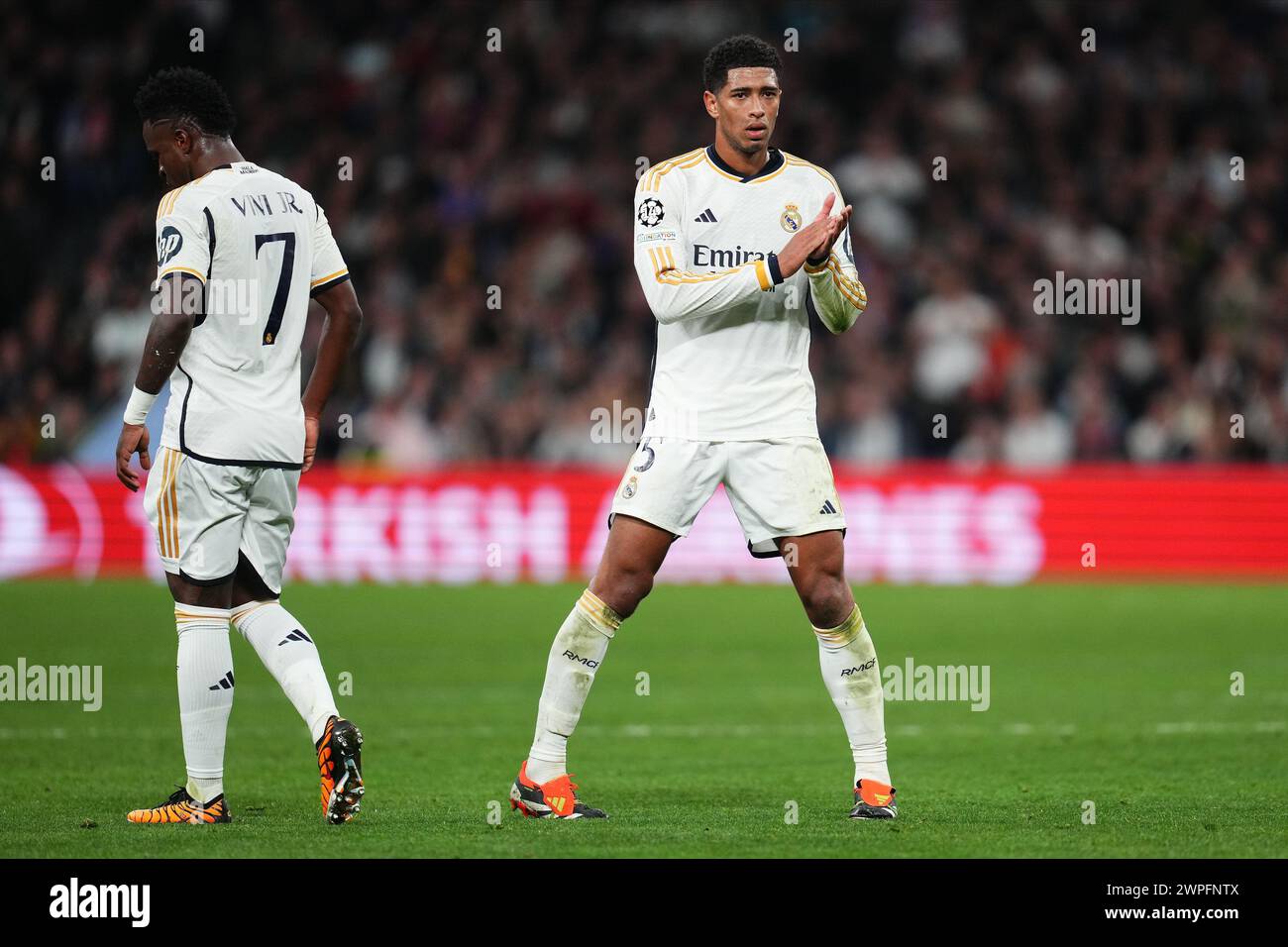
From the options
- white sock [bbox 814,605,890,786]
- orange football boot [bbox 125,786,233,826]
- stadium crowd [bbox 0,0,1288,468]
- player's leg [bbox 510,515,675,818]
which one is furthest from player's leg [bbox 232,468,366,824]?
stadium crowd [bbox 0,0,1288,468]

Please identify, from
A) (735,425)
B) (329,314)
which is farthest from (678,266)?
(329,314)

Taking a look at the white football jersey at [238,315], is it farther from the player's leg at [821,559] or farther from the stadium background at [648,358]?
the stadium background at [648,358]

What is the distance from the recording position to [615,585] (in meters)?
6.52

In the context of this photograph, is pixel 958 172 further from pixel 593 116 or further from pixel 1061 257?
pixel 593 116

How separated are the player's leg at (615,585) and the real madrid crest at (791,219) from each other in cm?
83

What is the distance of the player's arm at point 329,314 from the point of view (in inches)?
265

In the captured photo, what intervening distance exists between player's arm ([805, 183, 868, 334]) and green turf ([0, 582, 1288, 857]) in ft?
5.80

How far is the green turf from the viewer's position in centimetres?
605

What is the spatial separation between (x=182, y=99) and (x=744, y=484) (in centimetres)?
236

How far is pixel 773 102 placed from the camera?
6.55m

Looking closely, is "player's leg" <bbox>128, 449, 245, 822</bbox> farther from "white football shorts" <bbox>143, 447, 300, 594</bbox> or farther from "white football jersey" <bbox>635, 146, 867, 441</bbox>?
"white football jersey" <bbox>635, 146, 867, 441</bbox>

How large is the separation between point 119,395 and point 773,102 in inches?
549

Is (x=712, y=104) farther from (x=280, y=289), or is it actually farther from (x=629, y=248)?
(x=629, y=248)

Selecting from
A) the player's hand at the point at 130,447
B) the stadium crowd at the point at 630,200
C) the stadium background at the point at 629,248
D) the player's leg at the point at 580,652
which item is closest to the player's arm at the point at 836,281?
the player's leg at the point at 580,652
